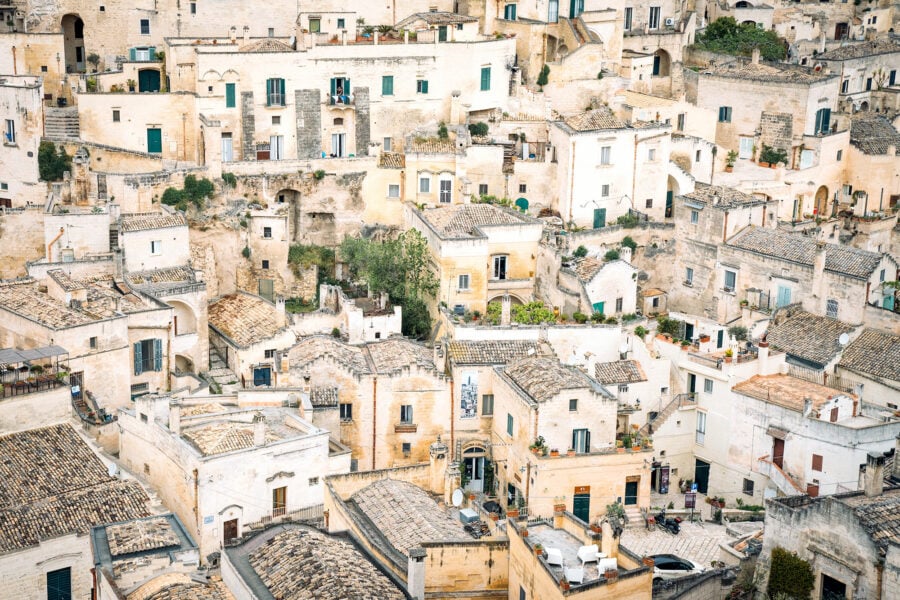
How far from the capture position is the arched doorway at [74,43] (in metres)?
70.4

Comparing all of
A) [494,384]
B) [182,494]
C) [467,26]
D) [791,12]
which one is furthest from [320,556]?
[791,12]

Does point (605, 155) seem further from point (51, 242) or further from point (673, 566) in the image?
point (673, 566)

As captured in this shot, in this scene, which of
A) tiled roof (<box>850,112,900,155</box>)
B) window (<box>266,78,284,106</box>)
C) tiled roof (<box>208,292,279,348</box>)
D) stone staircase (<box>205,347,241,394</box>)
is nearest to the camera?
stone staircase (<box>205,347,241,394</box>)

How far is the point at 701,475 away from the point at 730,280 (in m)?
9.91

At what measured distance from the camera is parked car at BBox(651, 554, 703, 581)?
45.8m

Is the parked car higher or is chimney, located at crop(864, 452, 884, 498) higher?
chimney, located at crop(864, 452, 884, 498)

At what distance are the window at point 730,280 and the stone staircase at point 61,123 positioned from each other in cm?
2618

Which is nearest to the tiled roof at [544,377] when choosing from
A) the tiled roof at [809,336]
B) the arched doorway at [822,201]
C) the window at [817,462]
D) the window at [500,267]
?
the window at [817,462]

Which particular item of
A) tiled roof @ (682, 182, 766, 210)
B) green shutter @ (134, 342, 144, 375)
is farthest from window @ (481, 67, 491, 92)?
green shutter @ (134, 342, 144, 375)

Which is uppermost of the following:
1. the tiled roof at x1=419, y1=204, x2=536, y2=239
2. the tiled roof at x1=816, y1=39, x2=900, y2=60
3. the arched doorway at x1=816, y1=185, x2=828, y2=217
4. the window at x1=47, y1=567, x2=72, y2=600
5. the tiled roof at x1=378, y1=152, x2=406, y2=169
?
the tiled roof at x1=816, y1=39, x2=900, y2=60

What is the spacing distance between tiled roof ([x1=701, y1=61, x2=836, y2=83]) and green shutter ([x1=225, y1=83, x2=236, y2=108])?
22.0 m

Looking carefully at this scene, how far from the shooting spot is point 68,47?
70.8m

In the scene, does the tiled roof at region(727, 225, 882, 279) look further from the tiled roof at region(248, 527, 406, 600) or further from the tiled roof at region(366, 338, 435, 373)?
the tiled roof at region(248, 527, 406, 600)

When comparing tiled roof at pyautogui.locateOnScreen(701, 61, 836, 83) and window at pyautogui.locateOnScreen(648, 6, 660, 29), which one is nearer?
tiled roof at pyautogui.locateOnScreen(701, 61, 836, 83)
